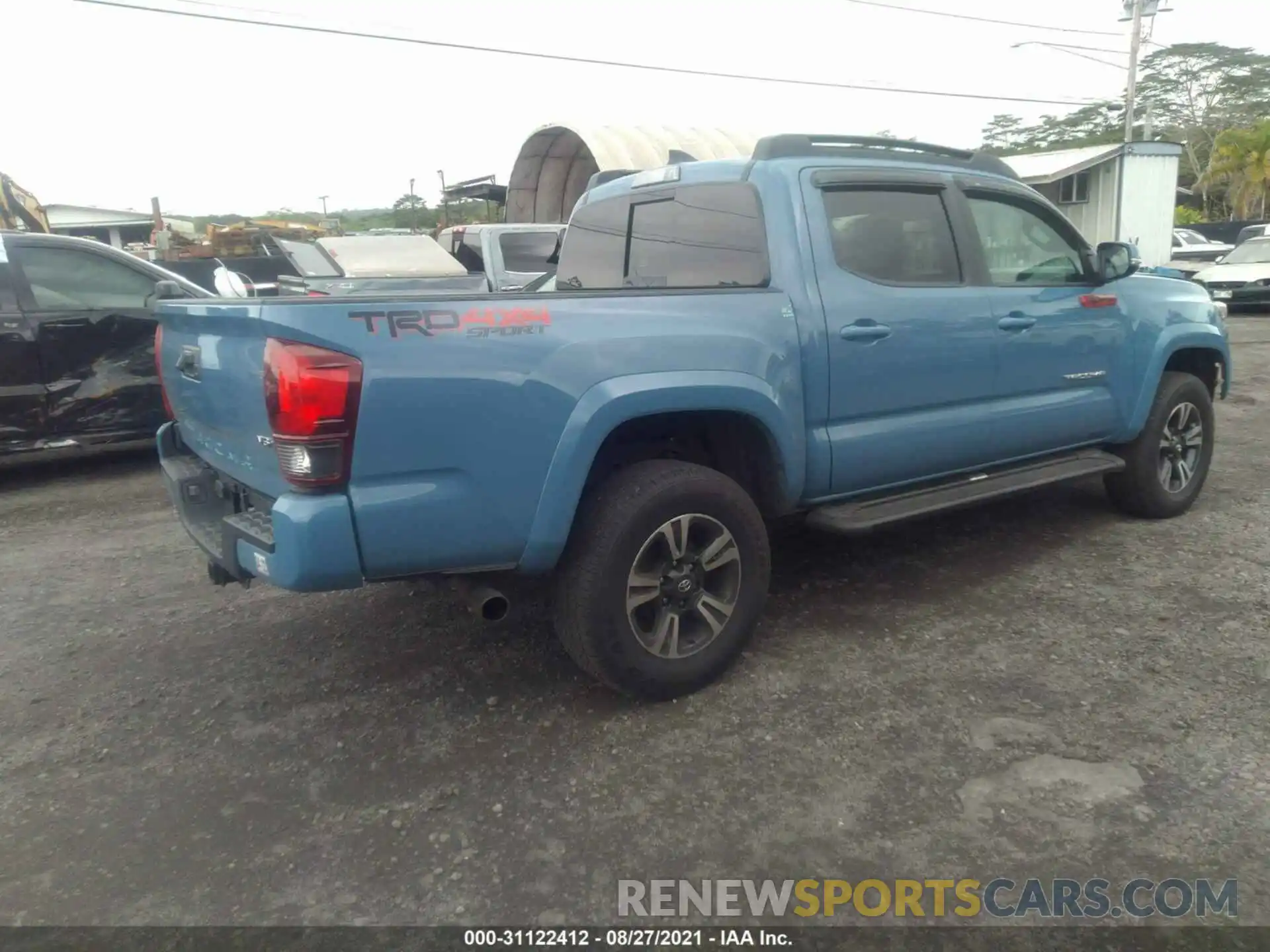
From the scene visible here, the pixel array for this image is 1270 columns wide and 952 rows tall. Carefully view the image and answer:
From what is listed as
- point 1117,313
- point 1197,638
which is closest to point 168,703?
point 1197,638

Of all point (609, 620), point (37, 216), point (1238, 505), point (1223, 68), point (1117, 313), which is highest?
point (1223, 68)

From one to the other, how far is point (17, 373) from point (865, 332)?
18.2ft

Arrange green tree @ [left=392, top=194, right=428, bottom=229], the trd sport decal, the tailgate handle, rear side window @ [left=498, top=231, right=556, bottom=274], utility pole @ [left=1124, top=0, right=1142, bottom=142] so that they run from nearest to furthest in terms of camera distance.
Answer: the trd sport decal
the tailgate handle
rear side window @ [left=498, top=231, right=556, bottom=274]
utility pole @ [left=1124, top=0, right=1142, bottom=142]
green tree @ [left=392, top=194, right=428, bottom=229]

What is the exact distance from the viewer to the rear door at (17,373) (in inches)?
242

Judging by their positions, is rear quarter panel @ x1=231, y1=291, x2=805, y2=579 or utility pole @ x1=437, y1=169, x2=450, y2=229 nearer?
rear quarter panel @ x1=231, y1=291, x2=805, y2=579

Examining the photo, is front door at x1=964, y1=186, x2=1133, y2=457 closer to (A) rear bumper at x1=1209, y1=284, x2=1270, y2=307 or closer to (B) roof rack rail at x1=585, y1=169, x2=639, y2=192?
(B) roof rack rail at x1=585, y1=169, x2=639, y2=192

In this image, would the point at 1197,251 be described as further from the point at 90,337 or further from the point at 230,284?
the point at 230,284

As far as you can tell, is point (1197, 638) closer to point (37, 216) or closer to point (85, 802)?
point (85, 802)

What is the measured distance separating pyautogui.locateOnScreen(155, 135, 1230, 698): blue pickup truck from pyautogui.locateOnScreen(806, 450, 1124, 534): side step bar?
0.07 feet

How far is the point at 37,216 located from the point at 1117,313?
17.8 m

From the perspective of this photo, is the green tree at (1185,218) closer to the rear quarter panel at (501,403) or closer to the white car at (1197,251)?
the white car at (1197,251)

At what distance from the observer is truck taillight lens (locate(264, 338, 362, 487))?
8.37ft

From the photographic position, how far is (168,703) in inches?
135

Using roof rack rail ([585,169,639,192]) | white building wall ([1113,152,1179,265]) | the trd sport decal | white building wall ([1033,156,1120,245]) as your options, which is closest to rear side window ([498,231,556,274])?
roof rack rail ([585,169,639,192])
